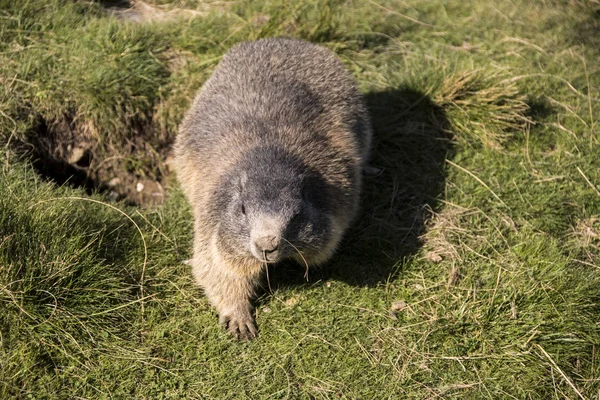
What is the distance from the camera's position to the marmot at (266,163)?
4.59 meters

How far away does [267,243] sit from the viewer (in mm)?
4324

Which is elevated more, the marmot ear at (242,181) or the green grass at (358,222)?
the marmot ear at (242,181)

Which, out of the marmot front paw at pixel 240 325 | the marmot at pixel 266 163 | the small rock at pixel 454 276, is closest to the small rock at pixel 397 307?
the small rock at pixel 454 276

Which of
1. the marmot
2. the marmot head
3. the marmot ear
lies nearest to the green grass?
the marmot

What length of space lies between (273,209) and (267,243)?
265 mm

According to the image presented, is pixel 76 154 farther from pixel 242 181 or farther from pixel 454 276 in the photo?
pixel 454 276

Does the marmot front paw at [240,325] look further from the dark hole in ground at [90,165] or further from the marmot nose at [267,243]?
the dark hole in ground at [90,165]

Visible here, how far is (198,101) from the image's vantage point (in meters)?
6.06

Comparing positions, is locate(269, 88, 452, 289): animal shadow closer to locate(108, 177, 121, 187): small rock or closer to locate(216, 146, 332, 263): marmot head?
locate(216, 146, 332, 263): marmot head

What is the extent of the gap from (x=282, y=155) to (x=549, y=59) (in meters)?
4.25

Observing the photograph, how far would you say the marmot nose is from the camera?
14.2ft

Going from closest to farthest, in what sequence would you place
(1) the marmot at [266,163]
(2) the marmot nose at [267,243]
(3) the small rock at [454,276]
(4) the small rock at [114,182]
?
(2) the marmot nose at [267,243] → (1) the marmot at [266,163] → (3) the small rock at [454,276] → (4) the small rock at [114,182]

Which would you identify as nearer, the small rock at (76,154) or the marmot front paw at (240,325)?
the marmot front paw at (240,325)

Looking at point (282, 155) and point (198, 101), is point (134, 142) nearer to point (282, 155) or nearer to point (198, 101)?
point (198, 101)
